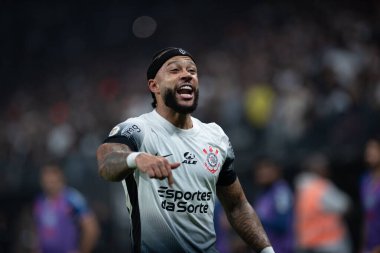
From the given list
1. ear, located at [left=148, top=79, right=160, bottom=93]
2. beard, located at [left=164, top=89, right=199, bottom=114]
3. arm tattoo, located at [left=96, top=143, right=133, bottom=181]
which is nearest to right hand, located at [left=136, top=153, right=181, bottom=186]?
arm tattoo, located at [left=96, top=143, right=133, bottom=181]

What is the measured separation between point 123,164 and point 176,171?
667 millimetres

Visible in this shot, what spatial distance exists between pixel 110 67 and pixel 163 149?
1579cm

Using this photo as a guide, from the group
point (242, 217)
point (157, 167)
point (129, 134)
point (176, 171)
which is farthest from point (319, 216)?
point (157, 167)

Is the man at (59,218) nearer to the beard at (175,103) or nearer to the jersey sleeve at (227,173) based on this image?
the jersey sleeve at (227,173)

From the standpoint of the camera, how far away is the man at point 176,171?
4.74 m

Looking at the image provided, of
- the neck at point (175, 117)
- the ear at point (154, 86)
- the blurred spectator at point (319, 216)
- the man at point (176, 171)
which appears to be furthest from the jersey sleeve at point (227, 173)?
the blurred spectator at point (319, 216)

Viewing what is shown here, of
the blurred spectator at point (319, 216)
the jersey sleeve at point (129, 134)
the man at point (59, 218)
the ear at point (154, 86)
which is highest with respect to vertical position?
the ear at point (154, 86)

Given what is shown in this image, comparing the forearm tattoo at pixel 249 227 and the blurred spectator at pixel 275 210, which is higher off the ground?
the forearm tattoo at pixel 249 227

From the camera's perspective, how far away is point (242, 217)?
5254mm

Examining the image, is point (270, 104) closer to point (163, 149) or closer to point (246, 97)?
point (246, 97)

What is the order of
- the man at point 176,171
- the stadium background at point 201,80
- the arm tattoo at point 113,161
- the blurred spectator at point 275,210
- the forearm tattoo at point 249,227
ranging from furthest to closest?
the stadium background at point 201,80 < the blurred spectator at point 275,210 < the forearm tattoo at point 249,227 < the man at point 176,171 < the arm tattoo at point 113,161

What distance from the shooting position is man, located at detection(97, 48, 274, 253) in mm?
4738

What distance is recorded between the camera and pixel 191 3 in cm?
2070

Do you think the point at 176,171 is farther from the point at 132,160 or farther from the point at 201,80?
the point at 201,80
